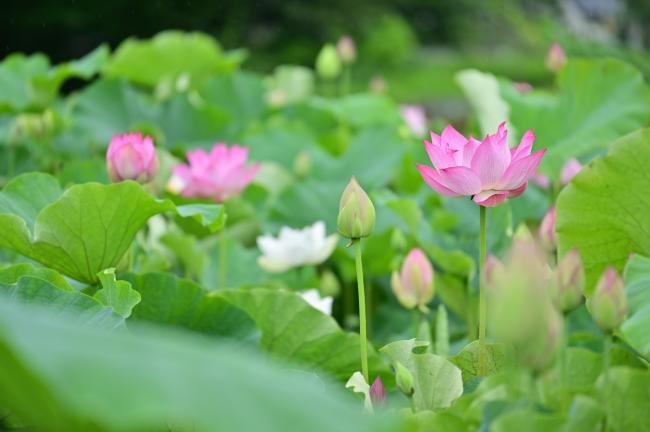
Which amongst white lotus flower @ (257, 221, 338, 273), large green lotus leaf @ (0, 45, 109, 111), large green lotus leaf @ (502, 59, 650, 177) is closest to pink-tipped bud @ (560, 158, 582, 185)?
large green lotus leaf @ (502, 59, 650, 177)

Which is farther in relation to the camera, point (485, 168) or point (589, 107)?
point (589, 107)

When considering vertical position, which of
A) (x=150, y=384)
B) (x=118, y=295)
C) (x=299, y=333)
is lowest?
(x=299, y=333)

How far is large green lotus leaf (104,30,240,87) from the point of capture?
6.30 feet

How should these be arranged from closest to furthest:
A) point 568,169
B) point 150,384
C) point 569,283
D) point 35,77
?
point 150,384, point 569,283, point 568,169, point 35,77

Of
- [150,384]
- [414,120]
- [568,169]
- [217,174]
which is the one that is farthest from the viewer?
[414,120]

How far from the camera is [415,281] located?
1.00 m

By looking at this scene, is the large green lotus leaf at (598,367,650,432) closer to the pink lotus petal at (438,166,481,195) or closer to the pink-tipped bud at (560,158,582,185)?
the pink lotus petal at (438,166,481,195)

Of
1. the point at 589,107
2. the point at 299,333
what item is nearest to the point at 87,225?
the point at 299,333

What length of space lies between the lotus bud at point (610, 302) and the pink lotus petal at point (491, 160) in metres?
0.18

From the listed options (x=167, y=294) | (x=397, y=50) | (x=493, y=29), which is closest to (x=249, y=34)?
(x=397, y=50)

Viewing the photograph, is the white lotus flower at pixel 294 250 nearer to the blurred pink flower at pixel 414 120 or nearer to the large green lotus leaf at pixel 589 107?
the large green lotus leaf at pixel 589 107

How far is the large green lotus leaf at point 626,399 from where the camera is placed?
0.61 metres

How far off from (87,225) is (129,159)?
126 millimetres

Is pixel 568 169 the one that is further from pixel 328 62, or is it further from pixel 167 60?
pixel 167 60
